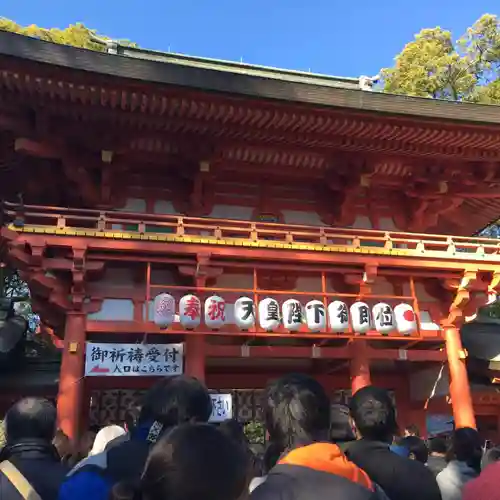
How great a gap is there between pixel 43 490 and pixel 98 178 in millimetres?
8393

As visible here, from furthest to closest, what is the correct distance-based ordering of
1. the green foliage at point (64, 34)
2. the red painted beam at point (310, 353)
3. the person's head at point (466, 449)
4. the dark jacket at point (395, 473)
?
1. the green foliage at point (64, 34)
2. the red painted beam at point (310, 353)
3. the person's head at point (466, 449)
4. the dark jacket at point (395, 473)

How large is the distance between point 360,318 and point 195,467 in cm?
857

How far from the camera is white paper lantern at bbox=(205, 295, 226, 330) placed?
9.15 m

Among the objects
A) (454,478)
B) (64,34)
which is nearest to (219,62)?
(64,34)

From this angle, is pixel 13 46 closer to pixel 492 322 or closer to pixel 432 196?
pixel 432 196

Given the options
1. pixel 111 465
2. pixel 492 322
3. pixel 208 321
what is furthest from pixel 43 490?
pixel 492 322

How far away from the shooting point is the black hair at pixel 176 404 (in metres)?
2.46

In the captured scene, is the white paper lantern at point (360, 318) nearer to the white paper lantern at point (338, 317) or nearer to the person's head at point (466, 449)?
the white paper lantern at point (338, 317)

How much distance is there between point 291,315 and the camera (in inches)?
373

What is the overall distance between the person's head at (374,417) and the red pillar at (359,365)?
7.46 metres

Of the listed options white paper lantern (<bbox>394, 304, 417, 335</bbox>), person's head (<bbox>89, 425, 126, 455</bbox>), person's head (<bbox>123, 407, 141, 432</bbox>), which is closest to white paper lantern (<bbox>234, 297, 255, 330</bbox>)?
white paper lantern (<bbox>394, 304, 417, 335</bbox>)

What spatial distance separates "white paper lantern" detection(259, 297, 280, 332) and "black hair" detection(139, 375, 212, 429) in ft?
22.2

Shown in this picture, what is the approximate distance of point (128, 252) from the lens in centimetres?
941

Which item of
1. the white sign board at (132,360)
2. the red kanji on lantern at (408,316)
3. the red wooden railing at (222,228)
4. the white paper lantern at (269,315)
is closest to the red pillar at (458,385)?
the red kanji on lantern at (408,316)
